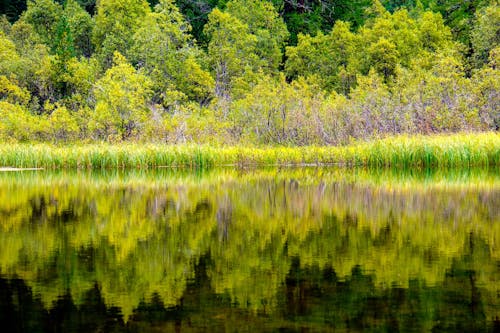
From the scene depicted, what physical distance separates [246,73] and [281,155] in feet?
56.6

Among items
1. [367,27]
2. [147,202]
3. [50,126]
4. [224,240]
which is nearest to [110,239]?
[224,240]

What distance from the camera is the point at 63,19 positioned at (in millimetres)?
41094

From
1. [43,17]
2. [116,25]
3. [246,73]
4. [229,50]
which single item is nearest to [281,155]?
[246,73]

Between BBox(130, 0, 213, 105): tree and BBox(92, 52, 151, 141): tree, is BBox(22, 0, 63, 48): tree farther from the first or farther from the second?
BBox(92, 52, 151, 141): tree

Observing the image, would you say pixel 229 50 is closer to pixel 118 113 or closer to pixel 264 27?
pixel 264 27

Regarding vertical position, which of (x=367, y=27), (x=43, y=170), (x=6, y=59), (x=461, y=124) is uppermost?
(x=367, y=27)

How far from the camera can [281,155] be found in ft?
85.7

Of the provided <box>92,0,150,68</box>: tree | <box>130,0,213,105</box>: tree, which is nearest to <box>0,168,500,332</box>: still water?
<box>130,0,213,105</box>: tree

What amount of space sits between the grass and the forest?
1747 millimetres

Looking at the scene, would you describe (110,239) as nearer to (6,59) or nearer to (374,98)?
(374,98)

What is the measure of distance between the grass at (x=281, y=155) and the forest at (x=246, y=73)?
175 cm

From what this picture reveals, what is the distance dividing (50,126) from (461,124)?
19.4 m

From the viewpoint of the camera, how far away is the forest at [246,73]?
29.5m

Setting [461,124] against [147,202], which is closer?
[147,202]
